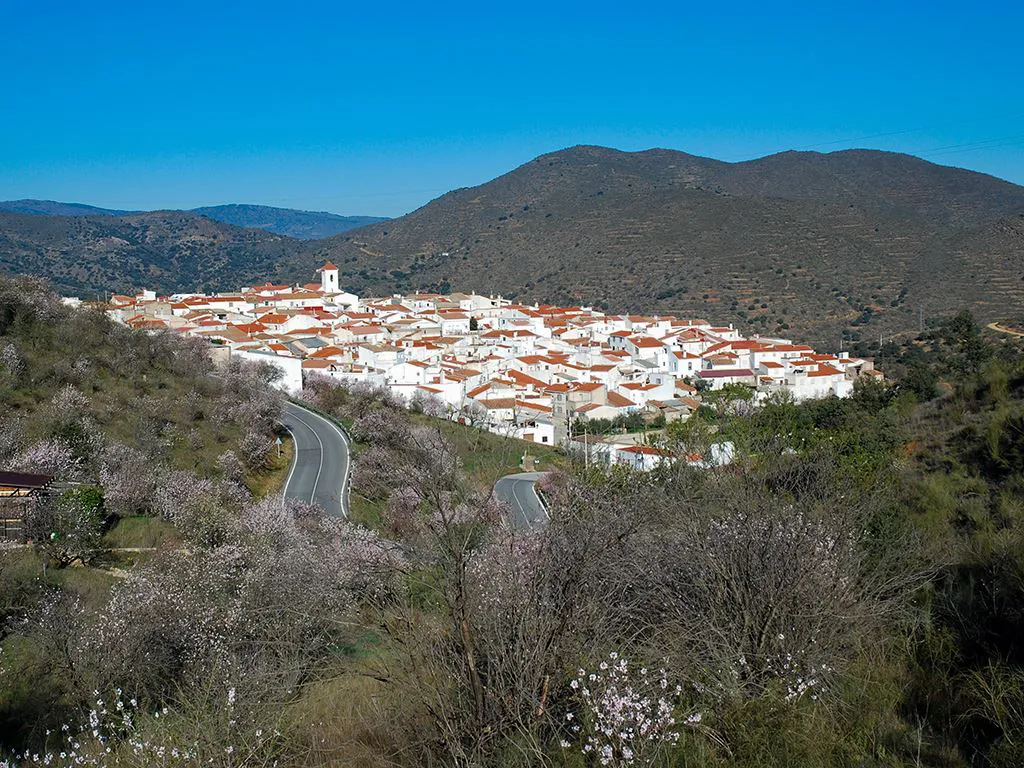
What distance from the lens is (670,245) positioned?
91.1 meters

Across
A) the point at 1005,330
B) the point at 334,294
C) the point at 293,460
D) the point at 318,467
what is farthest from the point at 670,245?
the point at 318,467

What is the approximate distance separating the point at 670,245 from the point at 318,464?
72.9 metres

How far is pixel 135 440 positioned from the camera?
1972cm

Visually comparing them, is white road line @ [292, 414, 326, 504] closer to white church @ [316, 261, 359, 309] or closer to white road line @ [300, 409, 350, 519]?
white road line @ [300, 409, 350, 519]

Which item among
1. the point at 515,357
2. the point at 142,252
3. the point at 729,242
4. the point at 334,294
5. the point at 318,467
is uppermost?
the point at 729,242

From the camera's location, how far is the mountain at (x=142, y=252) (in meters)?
110

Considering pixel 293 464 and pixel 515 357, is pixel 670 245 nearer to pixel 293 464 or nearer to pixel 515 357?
pixel 515 357

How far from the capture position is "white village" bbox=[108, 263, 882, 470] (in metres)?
38.5

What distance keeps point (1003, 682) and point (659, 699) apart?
1802 millimetres

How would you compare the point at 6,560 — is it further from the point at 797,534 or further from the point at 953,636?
the point at 953,636

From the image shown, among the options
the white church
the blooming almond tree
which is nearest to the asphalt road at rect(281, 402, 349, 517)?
the blooming almond tree

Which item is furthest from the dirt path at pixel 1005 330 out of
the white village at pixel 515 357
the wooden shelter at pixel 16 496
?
the wooden shelter at pixel 16 496

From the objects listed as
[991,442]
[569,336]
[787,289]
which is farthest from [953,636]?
[787,289]

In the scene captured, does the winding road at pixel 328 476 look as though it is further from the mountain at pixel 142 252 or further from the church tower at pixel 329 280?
the mountain at pixel 142 252
